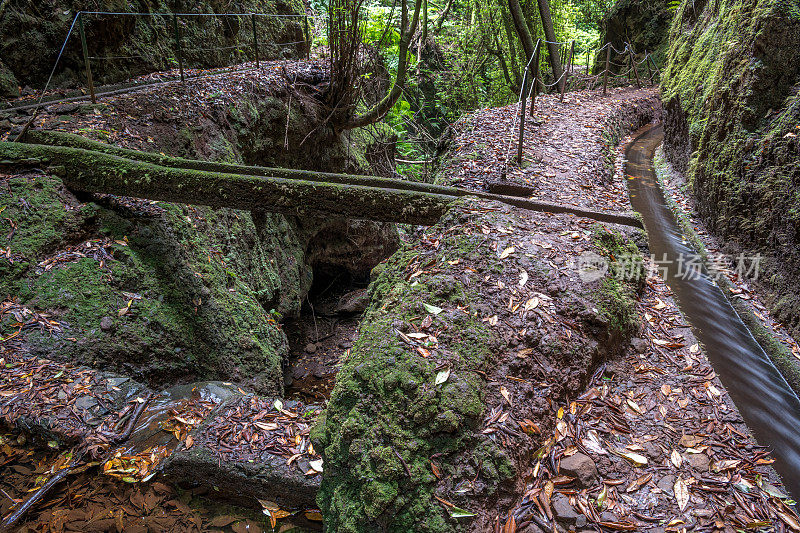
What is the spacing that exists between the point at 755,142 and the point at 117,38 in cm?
821

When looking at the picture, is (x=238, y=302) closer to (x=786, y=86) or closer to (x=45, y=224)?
(x=45, y=224)

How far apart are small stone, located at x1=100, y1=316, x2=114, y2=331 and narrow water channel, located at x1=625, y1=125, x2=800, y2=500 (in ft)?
15.3

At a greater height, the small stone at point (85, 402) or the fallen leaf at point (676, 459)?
the fallen leaf at point (676, 459)

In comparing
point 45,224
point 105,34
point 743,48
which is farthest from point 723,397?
point 105,34

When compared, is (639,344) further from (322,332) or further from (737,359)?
(322,332)

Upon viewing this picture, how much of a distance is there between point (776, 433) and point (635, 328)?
0.94 m

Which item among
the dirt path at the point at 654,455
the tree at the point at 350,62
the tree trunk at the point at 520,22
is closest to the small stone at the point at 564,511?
the dirt path at the point at 654,455

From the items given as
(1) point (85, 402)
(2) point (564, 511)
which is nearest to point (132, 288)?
(1) point (85, 402)

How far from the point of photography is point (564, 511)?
2.00 m

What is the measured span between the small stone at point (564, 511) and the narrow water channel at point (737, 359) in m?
1.17

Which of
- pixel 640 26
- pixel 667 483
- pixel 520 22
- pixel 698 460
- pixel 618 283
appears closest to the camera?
pixel 667 483

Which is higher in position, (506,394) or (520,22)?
(520,22)

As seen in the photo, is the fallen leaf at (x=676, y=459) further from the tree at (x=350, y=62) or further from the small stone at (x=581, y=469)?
the tree at (x=350, y=62)

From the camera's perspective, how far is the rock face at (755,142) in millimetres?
3461
